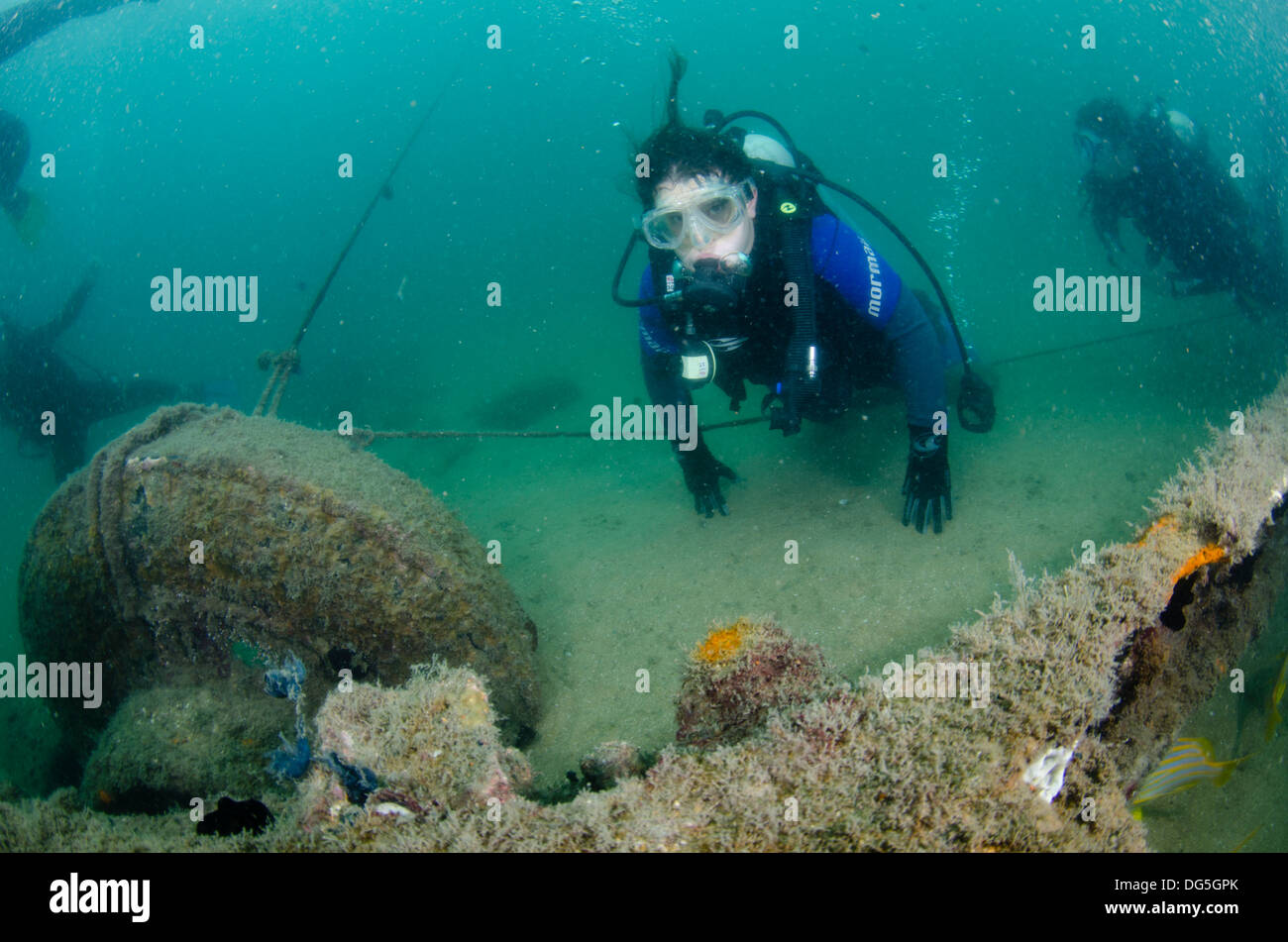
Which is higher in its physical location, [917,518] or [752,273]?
[752,273]

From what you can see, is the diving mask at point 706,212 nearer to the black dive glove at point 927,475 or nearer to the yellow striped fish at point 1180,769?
the black dive glove at point 927,475

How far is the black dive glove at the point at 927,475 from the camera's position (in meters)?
4.81

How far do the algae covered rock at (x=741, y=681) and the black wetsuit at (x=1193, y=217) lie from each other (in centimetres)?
956

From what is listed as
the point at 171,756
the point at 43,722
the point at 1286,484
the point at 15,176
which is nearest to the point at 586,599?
the point at 171,756

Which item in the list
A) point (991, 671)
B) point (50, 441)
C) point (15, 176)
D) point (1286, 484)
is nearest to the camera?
point (991, 671)

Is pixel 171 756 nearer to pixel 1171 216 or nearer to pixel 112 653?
pixel 112 653

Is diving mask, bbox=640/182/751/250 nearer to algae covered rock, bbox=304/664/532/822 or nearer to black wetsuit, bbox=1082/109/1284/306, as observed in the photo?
algae covered rock, bbox=304/664/532/822

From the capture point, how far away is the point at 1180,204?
8234 mm

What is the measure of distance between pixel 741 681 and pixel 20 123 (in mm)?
21876

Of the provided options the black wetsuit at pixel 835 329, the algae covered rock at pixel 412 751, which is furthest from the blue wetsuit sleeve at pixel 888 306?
the algae covered rock at pixel 412 751

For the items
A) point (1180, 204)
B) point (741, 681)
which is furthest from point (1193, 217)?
point (741, 681)

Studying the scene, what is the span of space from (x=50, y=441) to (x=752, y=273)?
14545mm
